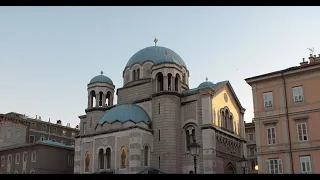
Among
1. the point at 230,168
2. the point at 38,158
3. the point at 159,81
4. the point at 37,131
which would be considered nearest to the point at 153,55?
the point at 159,81

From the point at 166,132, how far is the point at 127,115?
484 cm

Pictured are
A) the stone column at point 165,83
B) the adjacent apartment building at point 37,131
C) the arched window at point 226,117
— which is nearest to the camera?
the stone column at point 165,83

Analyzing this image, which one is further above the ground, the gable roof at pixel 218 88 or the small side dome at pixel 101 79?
the small side dome at pixel 101 79

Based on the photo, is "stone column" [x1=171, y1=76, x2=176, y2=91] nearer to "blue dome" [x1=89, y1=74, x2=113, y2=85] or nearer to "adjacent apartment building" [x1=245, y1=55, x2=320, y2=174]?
"blue dome" [x1=89, y1=74, x2=113, y2=85]

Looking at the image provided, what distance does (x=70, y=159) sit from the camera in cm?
5541

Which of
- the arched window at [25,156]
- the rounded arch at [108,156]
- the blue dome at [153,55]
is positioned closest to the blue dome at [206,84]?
the blue dome at [153,55]

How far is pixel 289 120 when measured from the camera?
29.9 meters

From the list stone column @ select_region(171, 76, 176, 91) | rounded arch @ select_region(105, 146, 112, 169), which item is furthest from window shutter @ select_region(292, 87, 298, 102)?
rounded arch @ select_region(105, 146, 112, 169)

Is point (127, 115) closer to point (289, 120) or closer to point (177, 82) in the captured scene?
point (177, 82)

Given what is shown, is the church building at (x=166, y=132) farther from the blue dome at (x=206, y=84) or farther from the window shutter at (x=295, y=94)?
the window shutter at (x=295, y=94)

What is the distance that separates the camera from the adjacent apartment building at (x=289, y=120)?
93.8 feet

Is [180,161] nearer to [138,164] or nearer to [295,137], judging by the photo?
[138,164]
